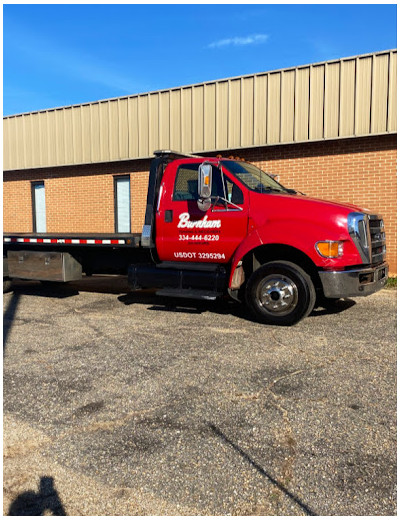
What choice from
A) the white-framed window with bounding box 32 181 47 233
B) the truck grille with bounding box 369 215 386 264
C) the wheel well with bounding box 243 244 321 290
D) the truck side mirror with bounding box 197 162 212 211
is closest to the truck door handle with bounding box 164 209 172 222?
the truck side mirror with bounding box 197 162 212 211

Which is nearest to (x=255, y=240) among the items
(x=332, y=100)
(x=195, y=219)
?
(x=195, y=219)

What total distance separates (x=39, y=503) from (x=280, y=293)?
435cm

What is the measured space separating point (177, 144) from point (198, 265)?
20.8 ft

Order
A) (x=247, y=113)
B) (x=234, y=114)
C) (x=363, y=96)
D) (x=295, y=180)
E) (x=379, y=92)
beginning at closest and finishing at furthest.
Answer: (x=379, y=92) → (x=363, y=96) → (x=295, y=180) → (x=247, y=113) → (x=234, y=114)

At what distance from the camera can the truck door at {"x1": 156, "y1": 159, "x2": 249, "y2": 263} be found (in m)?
6.69

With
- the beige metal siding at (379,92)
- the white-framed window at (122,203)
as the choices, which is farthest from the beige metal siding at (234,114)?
the white-framed window at (122,203)

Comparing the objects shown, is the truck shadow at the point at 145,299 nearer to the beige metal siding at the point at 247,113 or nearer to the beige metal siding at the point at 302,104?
the beige metal siding at the point at 302,104

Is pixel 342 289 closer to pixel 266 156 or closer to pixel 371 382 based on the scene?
pixel 371 382

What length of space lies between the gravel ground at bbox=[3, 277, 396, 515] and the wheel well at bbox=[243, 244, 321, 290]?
77 cm

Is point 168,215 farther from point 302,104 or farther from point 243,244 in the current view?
point 302,104

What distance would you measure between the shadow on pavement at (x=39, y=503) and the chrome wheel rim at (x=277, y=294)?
165 inches

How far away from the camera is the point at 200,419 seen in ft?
11.2

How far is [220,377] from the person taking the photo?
428 cm

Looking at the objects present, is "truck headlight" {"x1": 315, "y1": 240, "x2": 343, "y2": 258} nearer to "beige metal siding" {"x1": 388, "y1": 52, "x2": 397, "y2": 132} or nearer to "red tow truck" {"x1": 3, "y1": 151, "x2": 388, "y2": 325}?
"red tow truck" {"x1": 3, "y1": 151, "x2": 388, "y2": 325}
